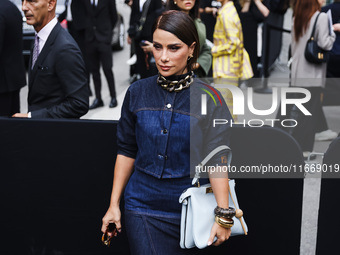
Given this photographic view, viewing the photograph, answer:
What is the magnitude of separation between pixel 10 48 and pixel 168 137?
2805 mm

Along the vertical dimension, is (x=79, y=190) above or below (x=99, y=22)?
below

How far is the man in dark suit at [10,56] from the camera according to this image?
493cm

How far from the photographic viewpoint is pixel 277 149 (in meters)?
3.64

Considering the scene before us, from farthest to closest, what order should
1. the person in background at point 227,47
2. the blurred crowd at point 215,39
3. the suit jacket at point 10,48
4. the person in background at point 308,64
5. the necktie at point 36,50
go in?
the person in background at point 308,64 < the person in background at point 227,47 < the blurred crowd at point 215,39 < the suit jacket at point 10,48 < the necktie at point 36,50

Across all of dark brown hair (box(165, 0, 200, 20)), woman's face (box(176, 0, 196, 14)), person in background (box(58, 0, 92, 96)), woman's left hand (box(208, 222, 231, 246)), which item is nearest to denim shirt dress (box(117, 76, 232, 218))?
woman's left hand (box(208, 222, 231, 246))

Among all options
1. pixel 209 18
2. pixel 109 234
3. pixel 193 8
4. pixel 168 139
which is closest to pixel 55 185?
pixel 109 234

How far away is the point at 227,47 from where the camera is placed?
6.26 m

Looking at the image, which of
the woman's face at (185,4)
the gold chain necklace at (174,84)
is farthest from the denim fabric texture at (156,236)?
the woman's face at (185,4)

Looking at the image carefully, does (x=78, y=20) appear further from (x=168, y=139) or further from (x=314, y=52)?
(x=168, y=139)

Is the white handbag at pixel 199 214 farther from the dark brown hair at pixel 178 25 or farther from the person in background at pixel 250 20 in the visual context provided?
the person in background at pixel 250 20

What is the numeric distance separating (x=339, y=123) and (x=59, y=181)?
543cm

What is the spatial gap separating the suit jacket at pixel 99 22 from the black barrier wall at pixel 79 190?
17.3 ft

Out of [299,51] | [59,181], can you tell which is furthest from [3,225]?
[299,51]

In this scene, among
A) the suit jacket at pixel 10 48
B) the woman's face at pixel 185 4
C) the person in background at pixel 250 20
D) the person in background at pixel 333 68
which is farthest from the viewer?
the person in background at pixel 250 20
